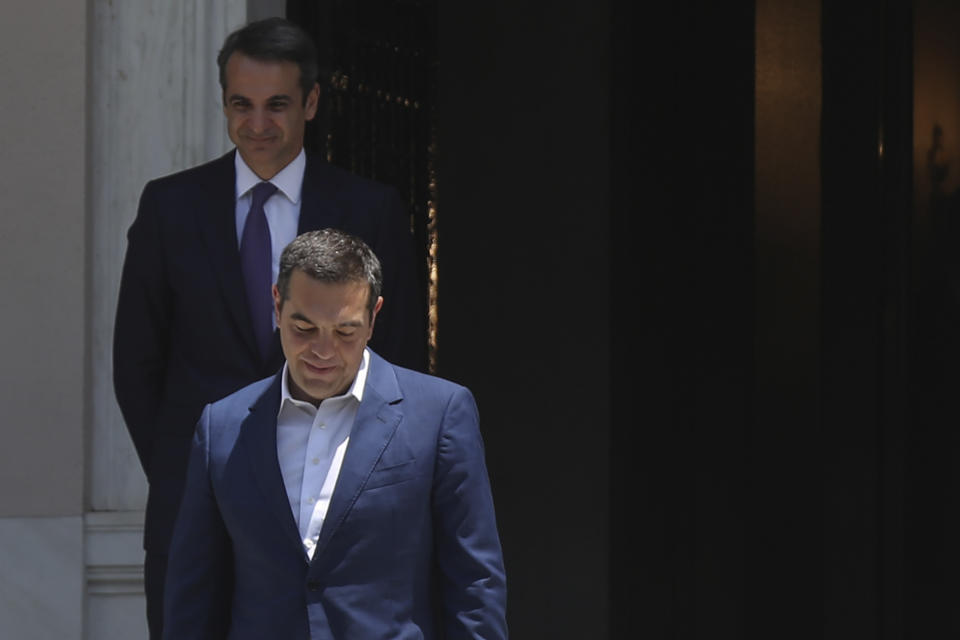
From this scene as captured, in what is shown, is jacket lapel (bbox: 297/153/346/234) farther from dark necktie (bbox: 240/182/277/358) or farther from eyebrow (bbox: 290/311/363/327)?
eyebrow (bbox: 290/311/363/327)

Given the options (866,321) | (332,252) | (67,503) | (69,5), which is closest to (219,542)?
(332,252)

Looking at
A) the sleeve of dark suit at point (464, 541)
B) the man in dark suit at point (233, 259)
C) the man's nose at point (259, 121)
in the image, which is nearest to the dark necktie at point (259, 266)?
the man in dark suit at point (233, 259)

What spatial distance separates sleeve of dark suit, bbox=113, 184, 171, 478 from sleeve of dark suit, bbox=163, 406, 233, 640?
97cm

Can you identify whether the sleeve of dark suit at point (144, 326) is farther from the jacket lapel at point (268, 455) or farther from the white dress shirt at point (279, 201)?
the jacket lapel at point (268, 455)

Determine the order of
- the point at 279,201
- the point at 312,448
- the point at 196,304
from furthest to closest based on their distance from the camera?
the point at 279,201
the point at 196,304
the point at 312,448

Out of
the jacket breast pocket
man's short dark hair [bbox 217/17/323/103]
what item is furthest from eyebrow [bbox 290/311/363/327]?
man's short dark hair [bbox 217/17/323/103]

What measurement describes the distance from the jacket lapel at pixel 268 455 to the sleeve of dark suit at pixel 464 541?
303mm

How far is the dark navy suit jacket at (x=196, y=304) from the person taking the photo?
489 centimetres

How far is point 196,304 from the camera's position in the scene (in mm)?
4918

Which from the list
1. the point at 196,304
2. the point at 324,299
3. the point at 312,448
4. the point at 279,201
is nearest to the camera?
the point at 324,299

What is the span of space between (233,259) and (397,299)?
411mm

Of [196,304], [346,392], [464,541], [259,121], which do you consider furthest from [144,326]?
[464,541]

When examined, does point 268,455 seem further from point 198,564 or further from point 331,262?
point 331,262

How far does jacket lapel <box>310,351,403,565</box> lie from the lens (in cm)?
395
